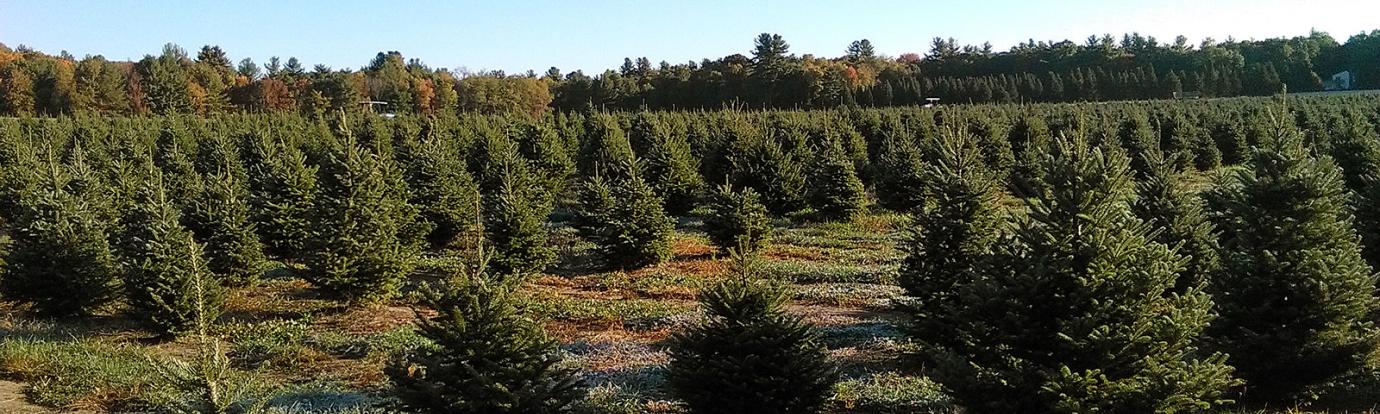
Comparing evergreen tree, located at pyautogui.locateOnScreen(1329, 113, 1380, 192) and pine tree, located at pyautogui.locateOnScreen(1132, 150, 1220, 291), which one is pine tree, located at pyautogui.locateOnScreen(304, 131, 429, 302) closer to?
pine tree, located at pyautogui.locateOnScreen(1132, 150, 1220, 291)

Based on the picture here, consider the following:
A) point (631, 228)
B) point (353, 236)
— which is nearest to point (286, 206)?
point (353, 236)

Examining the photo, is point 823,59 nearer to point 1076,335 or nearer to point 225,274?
point 225,274

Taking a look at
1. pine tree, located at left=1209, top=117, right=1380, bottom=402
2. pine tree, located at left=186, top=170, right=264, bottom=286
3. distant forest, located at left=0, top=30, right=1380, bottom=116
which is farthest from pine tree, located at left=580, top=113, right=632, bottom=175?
distant forest, located at left=0, top=30, right=1380, bottom=116

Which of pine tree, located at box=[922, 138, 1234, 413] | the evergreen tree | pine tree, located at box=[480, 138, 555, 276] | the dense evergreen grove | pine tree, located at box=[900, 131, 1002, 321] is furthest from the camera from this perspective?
the evergreen tree

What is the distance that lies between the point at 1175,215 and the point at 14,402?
1529cm

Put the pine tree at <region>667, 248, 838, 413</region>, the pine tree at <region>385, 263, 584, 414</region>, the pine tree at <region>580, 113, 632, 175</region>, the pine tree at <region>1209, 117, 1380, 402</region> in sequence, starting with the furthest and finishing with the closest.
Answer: the pine tree at <region>580, 113, 632, 175</region>
the pine tree at <region>1209, 117, 1380, 402</region>
the pine tree at <region>667, 248, 838, 413</region>
the pine tree at <region>385, 263, 584, 414</region>

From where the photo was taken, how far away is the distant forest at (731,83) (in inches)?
2539

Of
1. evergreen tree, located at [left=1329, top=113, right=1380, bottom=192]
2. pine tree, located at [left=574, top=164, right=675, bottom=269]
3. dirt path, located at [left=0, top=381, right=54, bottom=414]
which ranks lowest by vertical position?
dirt path, located at [left=0, top=381, right=54, bottom=414]

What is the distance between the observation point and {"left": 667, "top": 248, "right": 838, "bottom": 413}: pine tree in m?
8.45

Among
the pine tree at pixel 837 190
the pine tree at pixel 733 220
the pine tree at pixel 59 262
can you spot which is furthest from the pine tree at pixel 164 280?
the pine tree at pixel 837 190

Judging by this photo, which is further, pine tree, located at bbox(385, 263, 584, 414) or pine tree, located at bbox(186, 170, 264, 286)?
pine tree, located at bbox(186, 170, 264, 286)

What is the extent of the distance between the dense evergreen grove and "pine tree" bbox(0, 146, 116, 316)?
4 centimetres

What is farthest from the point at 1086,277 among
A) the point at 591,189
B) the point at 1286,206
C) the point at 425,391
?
the point at 591,189

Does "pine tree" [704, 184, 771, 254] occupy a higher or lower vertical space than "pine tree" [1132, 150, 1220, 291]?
lower
